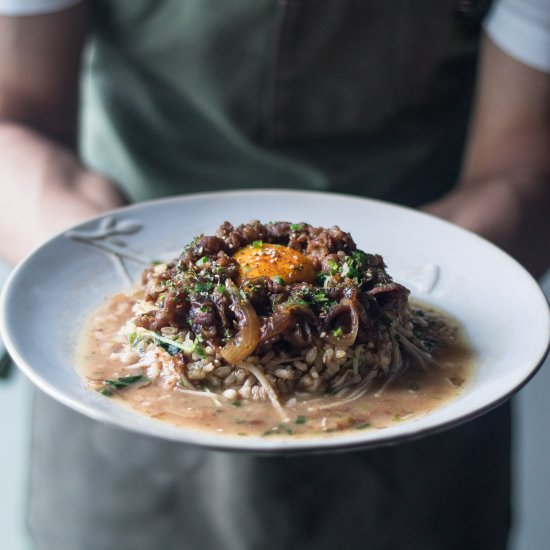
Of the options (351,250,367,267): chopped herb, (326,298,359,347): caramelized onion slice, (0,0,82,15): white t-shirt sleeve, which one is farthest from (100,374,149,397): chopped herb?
(0,0,82,15): white t-shirt sleeve

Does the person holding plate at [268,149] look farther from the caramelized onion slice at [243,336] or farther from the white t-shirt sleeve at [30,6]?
the caramelized onion slice at [243,336]

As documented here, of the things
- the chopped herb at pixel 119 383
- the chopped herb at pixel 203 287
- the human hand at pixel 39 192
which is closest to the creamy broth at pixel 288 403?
the chopped herb at pixel 119 383

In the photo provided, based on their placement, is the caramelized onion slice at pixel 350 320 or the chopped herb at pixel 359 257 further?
the chopped herb at pixel 359 257

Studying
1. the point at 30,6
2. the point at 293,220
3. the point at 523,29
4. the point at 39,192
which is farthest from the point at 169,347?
the point at 523,29

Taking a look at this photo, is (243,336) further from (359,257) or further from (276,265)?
(359,257)

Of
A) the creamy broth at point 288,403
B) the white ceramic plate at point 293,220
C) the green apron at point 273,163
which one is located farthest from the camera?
the green apron at point 273,163

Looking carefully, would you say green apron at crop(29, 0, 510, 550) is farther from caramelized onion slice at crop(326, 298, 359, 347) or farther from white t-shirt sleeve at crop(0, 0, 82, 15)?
caramelized onion slice at crop(326, 298, 359, 347)
